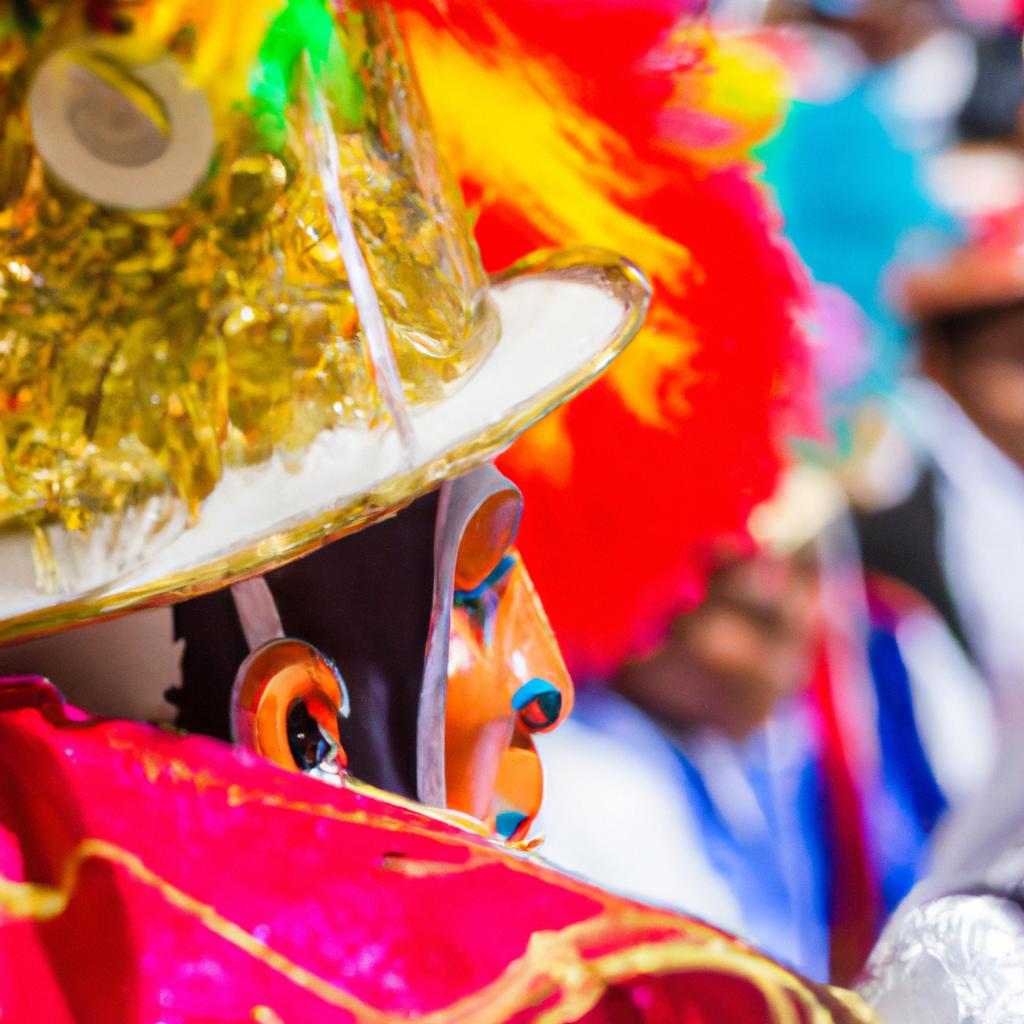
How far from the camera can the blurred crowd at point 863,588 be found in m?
1.10

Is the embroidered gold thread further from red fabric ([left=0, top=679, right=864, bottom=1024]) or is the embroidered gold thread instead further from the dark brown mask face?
the dark brown mask face

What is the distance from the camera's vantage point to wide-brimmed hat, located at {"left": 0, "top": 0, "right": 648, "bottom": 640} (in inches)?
15.8

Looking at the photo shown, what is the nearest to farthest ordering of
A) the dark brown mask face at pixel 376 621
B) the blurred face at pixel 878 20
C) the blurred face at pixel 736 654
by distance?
the dark brown mask face at pixel 376 621, the blurred face at pixel 878 20, the blurred face at pixel 736 654

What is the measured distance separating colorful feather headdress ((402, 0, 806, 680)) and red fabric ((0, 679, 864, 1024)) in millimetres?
760

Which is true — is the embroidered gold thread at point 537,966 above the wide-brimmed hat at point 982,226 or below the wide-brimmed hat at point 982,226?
below

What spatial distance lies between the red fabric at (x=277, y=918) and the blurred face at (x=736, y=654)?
0.79m

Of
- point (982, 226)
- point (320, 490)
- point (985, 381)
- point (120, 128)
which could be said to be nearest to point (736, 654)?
point (985, 381)

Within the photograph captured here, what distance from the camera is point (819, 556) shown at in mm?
1175

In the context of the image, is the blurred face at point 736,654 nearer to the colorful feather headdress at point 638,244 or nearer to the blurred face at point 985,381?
the colorful feather headdress at point 638,244

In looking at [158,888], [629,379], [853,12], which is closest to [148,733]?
[158,888]

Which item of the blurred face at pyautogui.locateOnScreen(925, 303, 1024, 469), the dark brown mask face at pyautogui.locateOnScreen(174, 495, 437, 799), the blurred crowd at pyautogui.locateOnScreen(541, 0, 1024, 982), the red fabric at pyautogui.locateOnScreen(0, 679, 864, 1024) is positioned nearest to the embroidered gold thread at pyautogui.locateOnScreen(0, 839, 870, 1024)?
the red fabric at pyautogui.locateOnScreen(0, 679, 864, 1024)

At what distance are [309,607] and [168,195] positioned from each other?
27 cm

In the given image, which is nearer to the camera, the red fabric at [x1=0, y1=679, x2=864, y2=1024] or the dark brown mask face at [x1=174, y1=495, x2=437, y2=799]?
the red fabric at [x1=0, y1=679, x2=864, y2=1024]

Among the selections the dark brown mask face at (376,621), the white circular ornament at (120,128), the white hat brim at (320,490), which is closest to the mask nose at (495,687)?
the dark brown mask face at (376,621)
